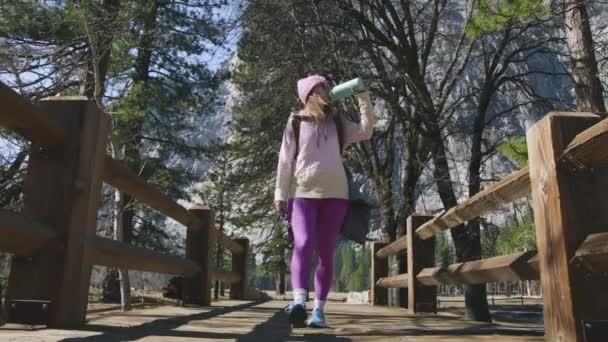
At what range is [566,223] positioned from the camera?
2354 millimetres

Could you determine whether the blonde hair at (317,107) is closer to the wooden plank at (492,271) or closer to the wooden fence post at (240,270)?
the wooden plank at (492,271)

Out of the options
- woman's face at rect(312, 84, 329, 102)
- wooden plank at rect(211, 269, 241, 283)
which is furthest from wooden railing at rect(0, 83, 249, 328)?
wooden plank at rect(211, 269, 241, 283)

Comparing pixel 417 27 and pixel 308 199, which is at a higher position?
pixel 417 27

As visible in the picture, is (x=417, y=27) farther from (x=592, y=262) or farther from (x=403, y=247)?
(x=592, y=262)

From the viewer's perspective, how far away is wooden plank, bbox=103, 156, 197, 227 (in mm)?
3199

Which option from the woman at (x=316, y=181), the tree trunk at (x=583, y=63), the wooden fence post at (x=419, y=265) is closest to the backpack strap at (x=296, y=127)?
the woman at (x=316, y=181)

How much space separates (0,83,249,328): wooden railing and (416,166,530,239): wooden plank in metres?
2.03

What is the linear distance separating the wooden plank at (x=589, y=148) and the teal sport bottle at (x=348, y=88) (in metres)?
1.21

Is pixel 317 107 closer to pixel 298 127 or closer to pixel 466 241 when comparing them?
pixel 298 127

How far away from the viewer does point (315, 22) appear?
8414mm

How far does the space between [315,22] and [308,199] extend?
5587 mm

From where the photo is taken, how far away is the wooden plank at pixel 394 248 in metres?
6.51

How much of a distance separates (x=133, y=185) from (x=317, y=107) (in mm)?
1206

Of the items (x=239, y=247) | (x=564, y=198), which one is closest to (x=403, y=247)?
(x=239, y=247)
